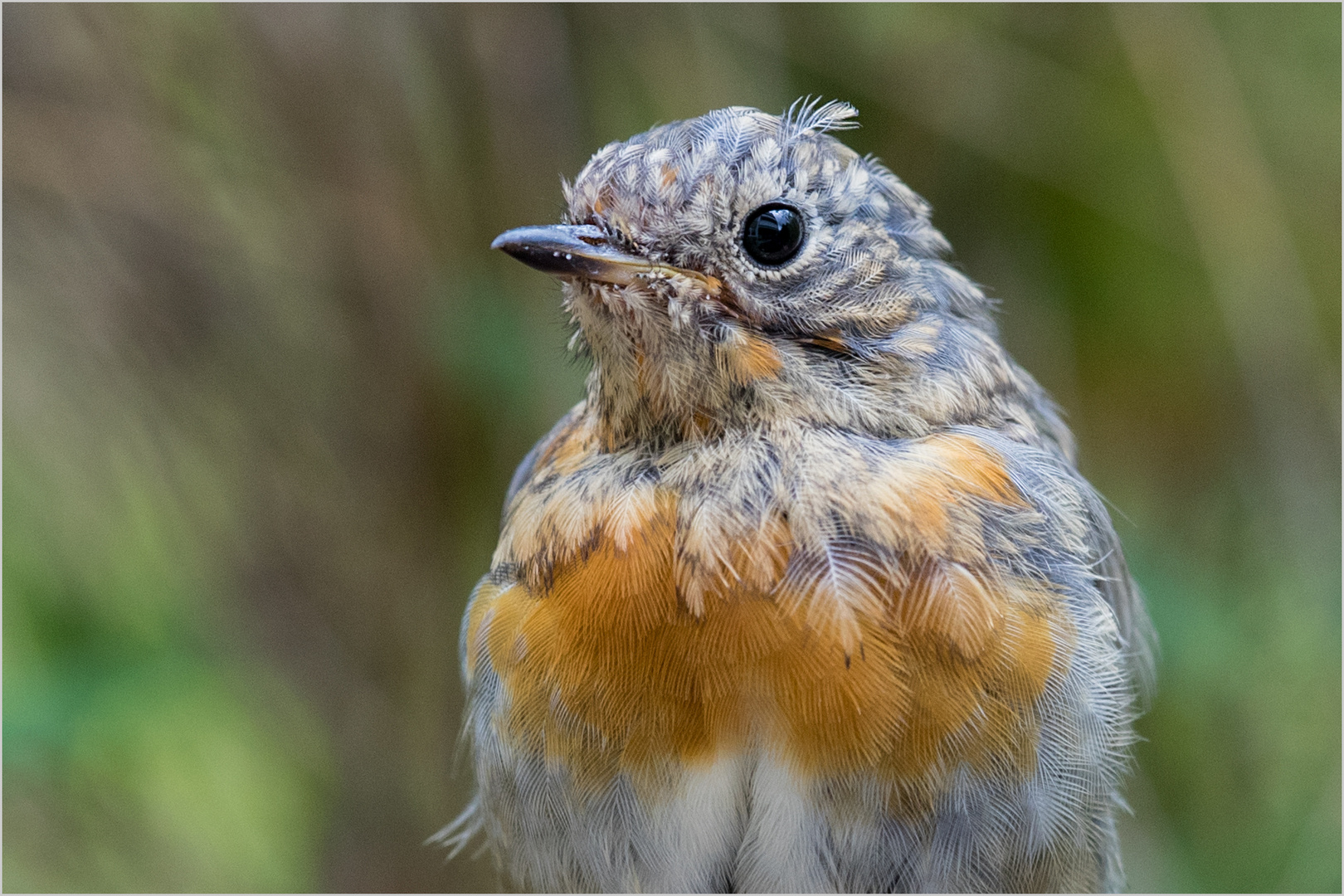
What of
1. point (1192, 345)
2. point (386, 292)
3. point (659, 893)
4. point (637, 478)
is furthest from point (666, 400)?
point (1192, 345)

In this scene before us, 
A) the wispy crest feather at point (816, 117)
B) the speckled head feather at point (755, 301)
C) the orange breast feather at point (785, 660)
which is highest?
the wispy crest feather at point (816, 117)

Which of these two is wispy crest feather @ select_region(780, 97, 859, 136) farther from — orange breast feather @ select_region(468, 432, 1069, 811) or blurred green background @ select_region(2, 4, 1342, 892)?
blurred green background @ select_region(2, 4, 1342, 892)

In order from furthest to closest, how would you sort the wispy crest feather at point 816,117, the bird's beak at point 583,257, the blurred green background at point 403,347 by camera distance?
the blurred green background at point 403,347 → the wispy crest feather at point 816,117 → the bird's beak at point 583,257

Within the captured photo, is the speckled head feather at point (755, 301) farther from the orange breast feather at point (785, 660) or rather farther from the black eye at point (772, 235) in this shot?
the orange breast feather at point (785, 660)

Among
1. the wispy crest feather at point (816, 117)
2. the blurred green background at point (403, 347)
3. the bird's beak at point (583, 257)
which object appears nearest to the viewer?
the bird's beak at point (583, 257)

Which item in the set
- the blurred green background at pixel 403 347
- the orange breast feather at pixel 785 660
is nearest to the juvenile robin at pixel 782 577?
the orange breast feather at pixel 785 660

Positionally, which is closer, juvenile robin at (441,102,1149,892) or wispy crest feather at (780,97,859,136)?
juvenile robin at (441,102,1149,892)

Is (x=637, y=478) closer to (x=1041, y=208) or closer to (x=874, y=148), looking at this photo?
(x=874, y=148)

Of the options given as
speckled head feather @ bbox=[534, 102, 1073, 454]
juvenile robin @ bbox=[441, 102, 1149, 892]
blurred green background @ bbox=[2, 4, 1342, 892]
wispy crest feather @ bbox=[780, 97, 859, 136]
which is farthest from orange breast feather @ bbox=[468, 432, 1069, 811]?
blurred green background @ bbox=[2, 4, 1342, 892]

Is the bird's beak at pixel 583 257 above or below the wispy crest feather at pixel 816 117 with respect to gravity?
below
